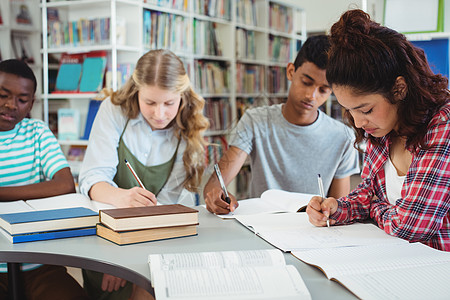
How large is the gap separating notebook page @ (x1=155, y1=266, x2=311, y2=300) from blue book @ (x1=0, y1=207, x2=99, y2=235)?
0.45 m

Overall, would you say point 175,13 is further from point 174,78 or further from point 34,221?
point 34,221

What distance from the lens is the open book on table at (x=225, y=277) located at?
82 cm

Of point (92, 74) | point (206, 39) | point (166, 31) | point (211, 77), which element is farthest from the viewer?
point (211, 77)

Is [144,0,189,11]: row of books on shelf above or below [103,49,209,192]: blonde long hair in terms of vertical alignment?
above

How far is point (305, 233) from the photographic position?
1246mm

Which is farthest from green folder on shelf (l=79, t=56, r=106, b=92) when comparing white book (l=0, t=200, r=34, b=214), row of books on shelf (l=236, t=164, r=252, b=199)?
white book (l=0, t=200, r=34, b=214)

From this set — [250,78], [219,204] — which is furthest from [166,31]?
[219,204]

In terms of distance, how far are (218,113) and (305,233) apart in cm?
372

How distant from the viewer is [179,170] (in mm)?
2006

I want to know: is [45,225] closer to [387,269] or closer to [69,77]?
[387,269]

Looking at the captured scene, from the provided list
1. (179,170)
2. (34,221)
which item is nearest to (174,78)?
(179,170)

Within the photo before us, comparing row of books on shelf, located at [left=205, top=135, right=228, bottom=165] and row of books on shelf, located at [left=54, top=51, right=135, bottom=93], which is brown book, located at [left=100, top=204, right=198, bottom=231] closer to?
row of books on shelf, located at [left=54, top=51, right=135, bottom=93]

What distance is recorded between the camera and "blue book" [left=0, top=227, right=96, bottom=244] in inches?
47.2

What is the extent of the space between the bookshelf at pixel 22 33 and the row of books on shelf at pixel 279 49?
2534 mm
